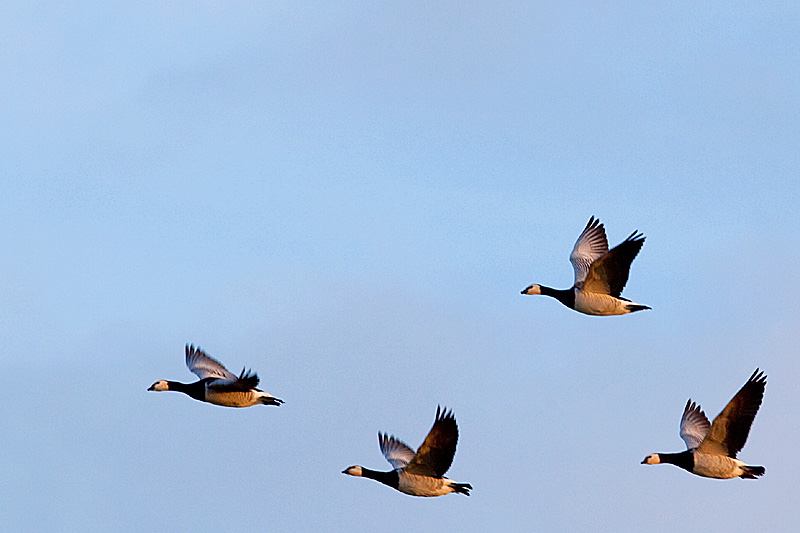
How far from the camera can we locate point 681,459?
29000 millimetres

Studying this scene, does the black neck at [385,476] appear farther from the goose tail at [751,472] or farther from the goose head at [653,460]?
the goose tail at [751,472]

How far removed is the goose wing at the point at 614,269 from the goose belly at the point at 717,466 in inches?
149

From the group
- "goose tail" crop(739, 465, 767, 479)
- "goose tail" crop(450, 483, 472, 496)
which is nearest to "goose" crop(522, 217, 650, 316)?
"goose tail" crop(739, 465, 767, 479)

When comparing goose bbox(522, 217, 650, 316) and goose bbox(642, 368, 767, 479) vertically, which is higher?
goose bbox(522, 217, 650, 316)

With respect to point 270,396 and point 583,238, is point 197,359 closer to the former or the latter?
point 270,396

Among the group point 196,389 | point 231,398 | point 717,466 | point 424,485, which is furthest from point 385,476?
point 717,466

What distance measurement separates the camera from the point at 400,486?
2803 centimetres

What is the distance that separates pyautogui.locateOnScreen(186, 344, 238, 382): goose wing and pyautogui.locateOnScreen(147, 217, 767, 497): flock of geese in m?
0.02

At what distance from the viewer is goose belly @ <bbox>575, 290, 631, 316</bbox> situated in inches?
1197

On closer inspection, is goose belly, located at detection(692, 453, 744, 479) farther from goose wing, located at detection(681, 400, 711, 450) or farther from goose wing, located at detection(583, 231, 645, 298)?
goose wing, located at detection(583, 231, 645, 298)

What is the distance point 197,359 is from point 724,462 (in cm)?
1093

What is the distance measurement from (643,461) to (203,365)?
9070 millimetres

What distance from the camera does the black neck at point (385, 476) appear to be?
92.5 feet

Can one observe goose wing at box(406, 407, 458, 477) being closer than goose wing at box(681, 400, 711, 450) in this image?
Yes
